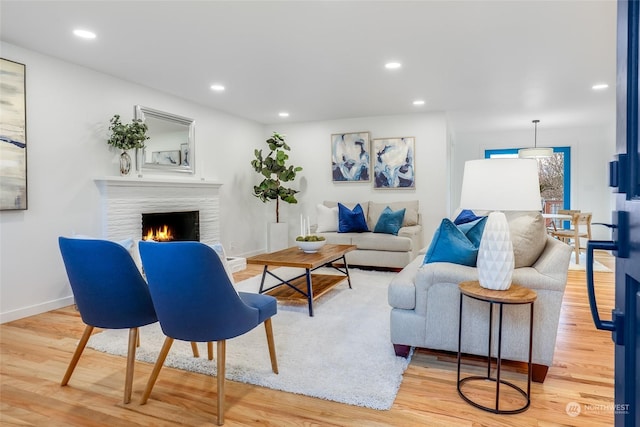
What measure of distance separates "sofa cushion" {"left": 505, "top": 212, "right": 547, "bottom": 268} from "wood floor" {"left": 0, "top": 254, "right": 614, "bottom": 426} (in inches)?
27.4

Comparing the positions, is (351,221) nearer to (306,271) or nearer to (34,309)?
(306,271)

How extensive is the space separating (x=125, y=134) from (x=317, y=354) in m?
3.13

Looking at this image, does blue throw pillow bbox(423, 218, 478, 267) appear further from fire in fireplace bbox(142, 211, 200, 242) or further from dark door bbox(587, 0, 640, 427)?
fire in fireplace bbox(142, 211, 200, 242)

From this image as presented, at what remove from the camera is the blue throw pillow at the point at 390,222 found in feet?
17.9

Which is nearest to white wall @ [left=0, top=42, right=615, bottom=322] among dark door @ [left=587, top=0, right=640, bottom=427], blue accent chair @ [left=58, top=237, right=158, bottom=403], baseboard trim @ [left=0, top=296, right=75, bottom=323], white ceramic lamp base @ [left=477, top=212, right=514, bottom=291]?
baseboard trim @ [left=0, top=296, right=75, bottom=323]

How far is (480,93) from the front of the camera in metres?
5.05

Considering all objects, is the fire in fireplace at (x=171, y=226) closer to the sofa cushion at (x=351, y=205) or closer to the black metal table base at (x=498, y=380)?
Answer: the sofa cushion at (x=351, y=205)

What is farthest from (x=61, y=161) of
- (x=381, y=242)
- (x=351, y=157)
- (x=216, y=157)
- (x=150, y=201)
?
(x=351, y=157)

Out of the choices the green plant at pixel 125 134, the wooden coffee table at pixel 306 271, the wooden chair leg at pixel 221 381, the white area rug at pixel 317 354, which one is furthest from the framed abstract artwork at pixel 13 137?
the wooden chair leg at pixel 221 381

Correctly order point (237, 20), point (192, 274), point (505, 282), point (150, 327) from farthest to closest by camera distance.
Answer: point (150, 327) < point (237, 20) < point (505, 282) < point (192, 274)

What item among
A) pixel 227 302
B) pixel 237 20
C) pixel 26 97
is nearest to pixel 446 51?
pixel 237 20

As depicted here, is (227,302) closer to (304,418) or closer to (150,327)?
(304,418)

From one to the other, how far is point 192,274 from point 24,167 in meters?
2.69

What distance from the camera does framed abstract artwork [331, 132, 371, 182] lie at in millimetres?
6484
